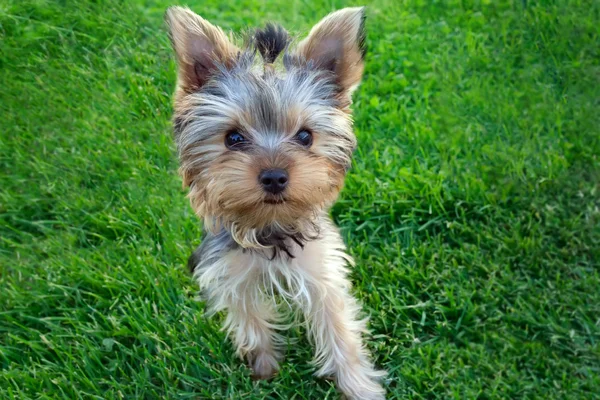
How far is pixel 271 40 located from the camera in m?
3.75

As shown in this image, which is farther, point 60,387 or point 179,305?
point 179,305

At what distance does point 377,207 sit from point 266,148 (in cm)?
203

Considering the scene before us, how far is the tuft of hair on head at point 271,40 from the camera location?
3.71 meters

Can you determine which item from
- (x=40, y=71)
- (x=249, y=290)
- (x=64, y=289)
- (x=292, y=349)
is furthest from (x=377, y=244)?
(x=40, y=71)

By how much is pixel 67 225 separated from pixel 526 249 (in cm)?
352

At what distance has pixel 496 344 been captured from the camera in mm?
4383

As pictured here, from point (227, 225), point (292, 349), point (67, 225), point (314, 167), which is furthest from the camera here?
point (67, 225)

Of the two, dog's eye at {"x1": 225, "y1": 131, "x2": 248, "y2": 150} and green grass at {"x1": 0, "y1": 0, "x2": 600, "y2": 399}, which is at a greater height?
dog's eye at {"x1": 225, "y1": 131, "x2": 248, "y2": 150}

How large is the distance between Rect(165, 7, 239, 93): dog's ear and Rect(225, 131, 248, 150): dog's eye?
0.37 m

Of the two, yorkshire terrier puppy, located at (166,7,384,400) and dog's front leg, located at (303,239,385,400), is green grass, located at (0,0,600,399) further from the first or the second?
yorkshire terrier puppy, located at (166,7,384,400)

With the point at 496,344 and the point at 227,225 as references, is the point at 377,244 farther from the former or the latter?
the point at 227,225

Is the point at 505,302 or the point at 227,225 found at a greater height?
the point at 227,225

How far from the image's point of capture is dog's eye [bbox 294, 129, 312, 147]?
3.41m

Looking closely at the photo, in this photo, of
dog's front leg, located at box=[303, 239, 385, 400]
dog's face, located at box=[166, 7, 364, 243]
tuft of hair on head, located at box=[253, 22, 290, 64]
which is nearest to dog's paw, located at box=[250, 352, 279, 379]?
dog's front leg, located at box=[303, 239, 385, 400]
